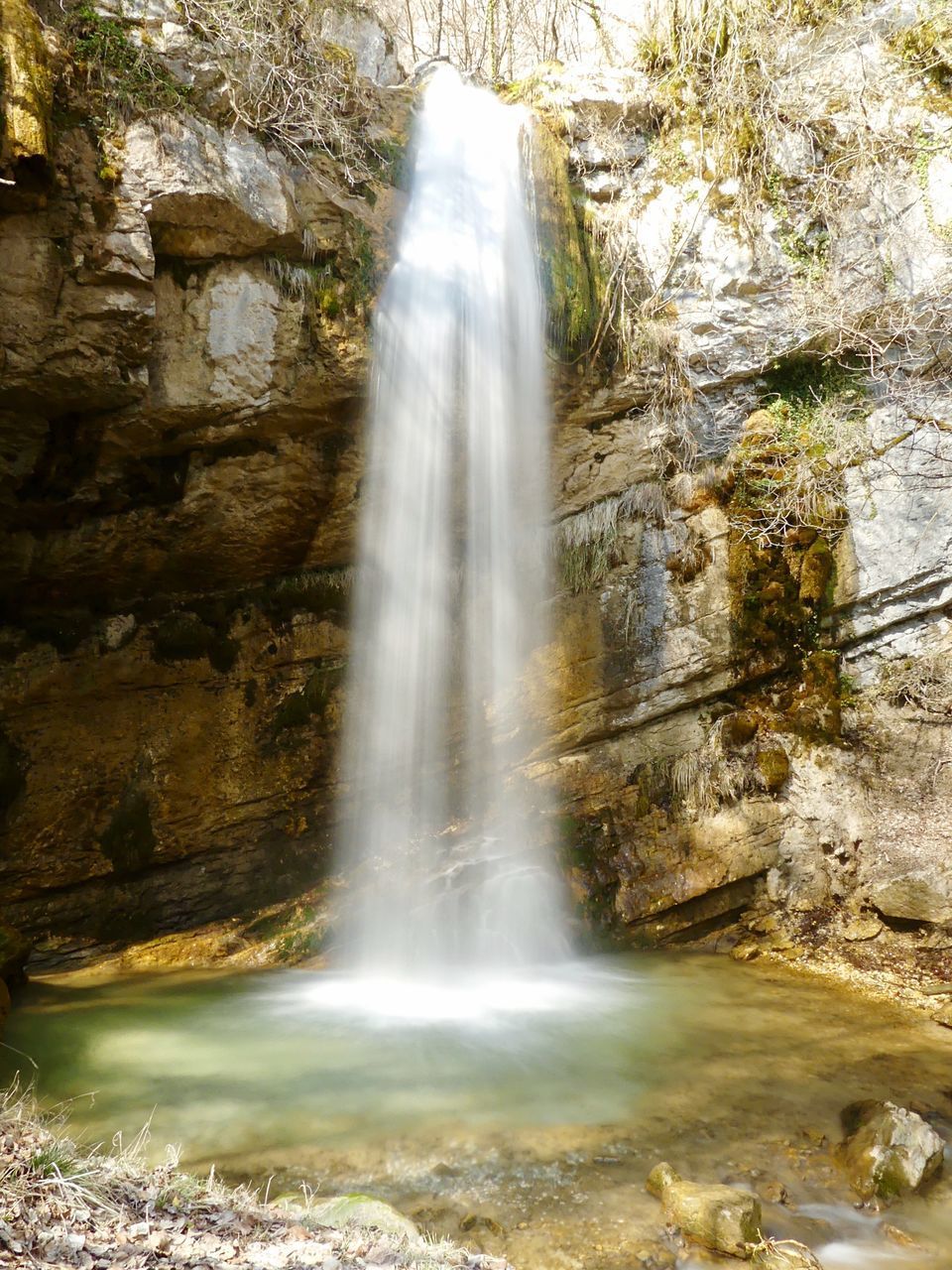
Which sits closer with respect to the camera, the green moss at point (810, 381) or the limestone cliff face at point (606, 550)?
the limestone cliff face at point (606, 550)

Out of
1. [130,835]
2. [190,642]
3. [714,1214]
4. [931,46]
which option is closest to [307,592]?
[190,642]

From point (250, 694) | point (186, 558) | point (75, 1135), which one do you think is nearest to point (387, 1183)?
point (75, 1135)

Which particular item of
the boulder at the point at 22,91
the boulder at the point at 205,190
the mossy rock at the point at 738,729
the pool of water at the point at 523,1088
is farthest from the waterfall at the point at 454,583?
the boulder at the point at 22,91

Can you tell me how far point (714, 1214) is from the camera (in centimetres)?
290

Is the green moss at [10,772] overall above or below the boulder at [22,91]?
below

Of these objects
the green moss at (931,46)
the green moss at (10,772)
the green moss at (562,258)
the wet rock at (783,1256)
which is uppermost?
the green moss at (931,46)

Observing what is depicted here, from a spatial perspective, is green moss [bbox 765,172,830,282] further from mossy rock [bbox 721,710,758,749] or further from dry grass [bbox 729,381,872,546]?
mossy rock [bbox 721,710,758,749]

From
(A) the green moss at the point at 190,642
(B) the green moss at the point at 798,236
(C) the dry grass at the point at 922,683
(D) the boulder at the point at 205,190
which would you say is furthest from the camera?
(B) the green moss at the point at 798,236

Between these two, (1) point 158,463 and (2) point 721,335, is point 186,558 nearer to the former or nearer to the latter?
(1) point 158,463

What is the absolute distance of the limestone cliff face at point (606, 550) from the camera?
604 centimetres

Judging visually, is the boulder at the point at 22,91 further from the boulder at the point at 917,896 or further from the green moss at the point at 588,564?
the boulder at the point at 917,896

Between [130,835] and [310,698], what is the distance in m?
1.81

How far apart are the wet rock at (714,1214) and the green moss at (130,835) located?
493 centimetres

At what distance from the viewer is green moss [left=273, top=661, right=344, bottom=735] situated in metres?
7.12
